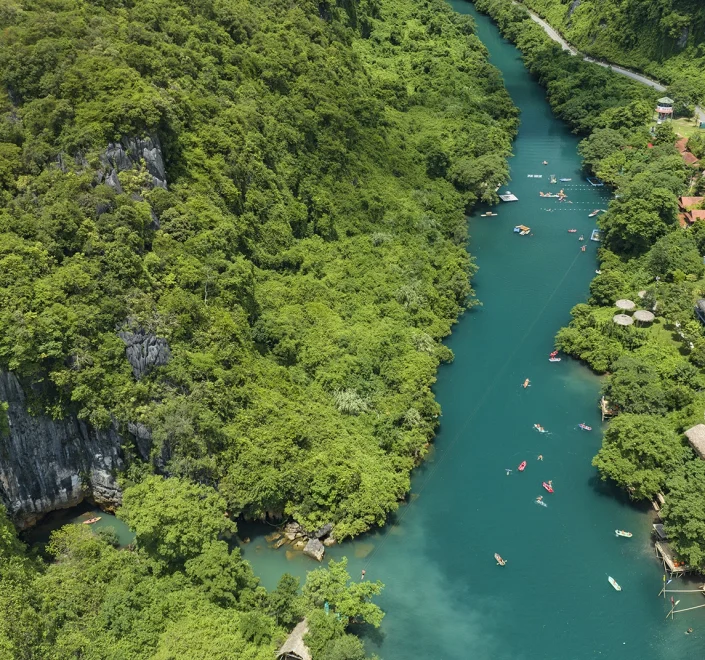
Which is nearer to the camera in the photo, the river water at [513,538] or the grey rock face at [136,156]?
the river water at [513,538]

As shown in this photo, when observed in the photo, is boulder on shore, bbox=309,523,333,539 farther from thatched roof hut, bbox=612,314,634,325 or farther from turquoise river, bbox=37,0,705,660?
thatched roof hut, bbox=612,314,634,325

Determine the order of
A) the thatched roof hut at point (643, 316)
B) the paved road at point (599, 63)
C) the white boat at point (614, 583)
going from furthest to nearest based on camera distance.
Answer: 1. the paved road at point (599, 63)
2. the thatched roof hut at point (643, 316)
3. the white boat at point (614, 583)

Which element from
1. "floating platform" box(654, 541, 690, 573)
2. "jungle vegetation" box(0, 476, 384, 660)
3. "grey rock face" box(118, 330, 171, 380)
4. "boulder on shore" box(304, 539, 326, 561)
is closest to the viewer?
"jungle vegetation" box(0, 476, 384, 660)

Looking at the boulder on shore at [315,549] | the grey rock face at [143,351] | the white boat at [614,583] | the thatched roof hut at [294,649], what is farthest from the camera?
the grey rock face at [143,351]


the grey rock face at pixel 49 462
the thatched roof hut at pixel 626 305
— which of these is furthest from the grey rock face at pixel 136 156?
the thatched roof hut at pixel 626 305

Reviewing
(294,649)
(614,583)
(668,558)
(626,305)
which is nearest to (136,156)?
(294,649)

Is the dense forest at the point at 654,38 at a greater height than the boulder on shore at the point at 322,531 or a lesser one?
greater

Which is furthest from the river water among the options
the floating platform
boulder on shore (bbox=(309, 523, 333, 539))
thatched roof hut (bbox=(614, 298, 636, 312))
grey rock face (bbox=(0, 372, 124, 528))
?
grey rock face (bbox=(0, 372, 124, 528))

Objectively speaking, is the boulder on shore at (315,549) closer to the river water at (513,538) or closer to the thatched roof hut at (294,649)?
the river water at (513,538)
